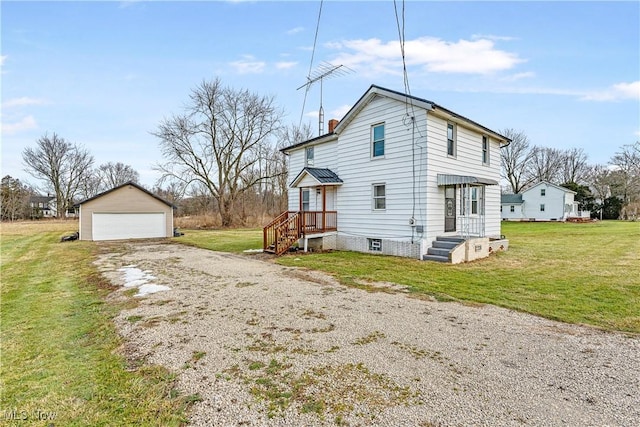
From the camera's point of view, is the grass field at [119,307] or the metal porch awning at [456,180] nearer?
the grass field at [119,307]

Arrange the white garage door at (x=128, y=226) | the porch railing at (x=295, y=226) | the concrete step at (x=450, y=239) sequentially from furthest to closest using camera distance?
the white garage door at (x=128, y=226)
the porch railing at (x=295, y=226)
the concrete step at (x=450, y=239)

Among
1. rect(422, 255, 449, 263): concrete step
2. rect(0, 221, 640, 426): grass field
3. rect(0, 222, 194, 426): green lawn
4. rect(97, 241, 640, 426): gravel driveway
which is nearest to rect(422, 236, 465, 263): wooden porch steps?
rect(422, 255, 449, 263): concrete step

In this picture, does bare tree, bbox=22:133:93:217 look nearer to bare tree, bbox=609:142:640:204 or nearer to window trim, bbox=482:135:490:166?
window trim, bbox=482:135:490:166

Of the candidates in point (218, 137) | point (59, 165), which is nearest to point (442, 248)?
point (218, 137)

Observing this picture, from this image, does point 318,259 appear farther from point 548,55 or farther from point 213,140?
point 213,140

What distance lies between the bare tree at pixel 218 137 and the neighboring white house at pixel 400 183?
19.0m

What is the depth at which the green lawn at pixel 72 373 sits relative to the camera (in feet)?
8.52

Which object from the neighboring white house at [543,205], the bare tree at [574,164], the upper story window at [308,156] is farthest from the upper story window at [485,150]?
the bare tree at [574,164]

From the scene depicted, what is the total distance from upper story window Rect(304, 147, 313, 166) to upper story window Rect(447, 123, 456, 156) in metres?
6.49

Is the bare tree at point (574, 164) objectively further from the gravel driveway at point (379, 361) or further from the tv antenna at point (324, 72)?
the gravel driveway at point (379, 361)

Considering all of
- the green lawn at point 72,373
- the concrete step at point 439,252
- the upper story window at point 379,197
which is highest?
the upper story window at point 379,197

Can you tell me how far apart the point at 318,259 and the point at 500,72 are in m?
12.4

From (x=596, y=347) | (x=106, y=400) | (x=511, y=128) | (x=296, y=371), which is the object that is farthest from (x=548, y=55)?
(x=511, y=128)

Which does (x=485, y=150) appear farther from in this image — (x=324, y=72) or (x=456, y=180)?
(x=324, y=72)
